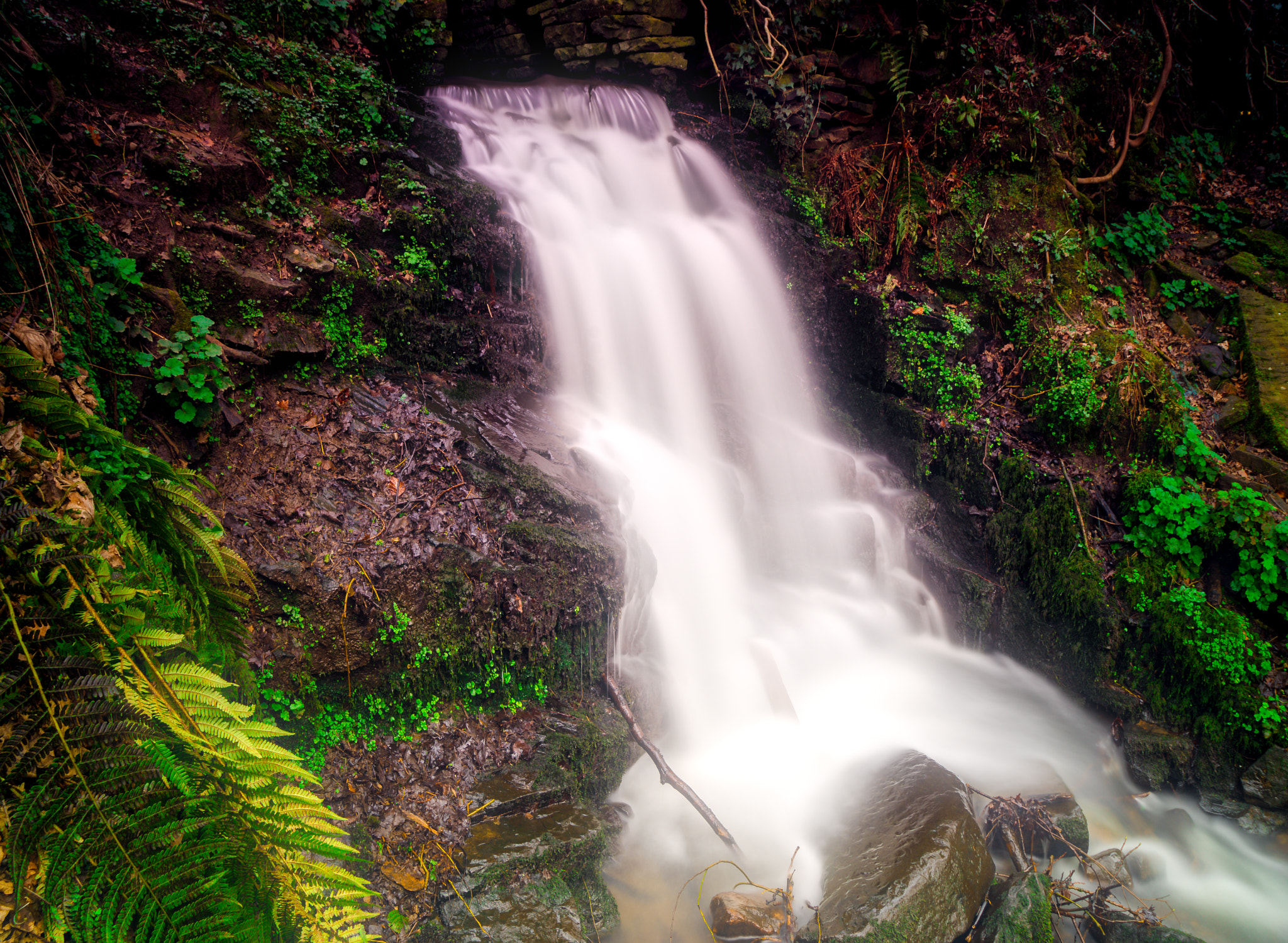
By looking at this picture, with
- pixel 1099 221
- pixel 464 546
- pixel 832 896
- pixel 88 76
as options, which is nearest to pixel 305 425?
pixel 464 546

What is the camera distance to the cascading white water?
434 cm

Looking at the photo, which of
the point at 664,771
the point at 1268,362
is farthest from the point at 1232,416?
the point at 664,771

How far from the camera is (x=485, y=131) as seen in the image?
267 inches

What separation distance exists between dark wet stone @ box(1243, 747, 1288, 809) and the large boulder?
9.05 feet

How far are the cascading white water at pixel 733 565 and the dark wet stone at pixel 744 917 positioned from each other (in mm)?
151

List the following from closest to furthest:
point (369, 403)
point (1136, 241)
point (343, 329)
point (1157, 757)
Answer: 1. point (369, 403)
2. point (343, 329)
3. point (1157, 757)
4. point (1136, 241)

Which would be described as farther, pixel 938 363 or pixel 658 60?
pixel 658 60

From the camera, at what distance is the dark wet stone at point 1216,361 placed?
629 cm

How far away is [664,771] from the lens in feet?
13.1

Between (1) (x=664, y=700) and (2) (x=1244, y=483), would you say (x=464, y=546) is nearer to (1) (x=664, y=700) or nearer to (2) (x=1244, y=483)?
(1) (x=664, y=700)

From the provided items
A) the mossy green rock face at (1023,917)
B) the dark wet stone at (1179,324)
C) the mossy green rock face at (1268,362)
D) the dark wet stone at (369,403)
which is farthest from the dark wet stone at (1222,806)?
the dark wet stone at (369,403)

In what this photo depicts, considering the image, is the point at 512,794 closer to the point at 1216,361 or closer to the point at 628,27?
the point at 1216,361

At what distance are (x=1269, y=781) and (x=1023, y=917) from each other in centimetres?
323

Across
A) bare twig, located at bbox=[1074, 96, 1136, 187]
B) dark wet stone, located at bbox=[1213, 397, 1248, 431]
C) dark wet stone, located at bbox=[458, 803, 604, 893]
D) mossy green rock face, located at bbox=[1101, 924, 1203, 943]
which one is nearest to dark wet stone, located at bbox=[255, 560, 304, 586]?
dark wet stone, located at bbox=[458, 803, 604, 893]
